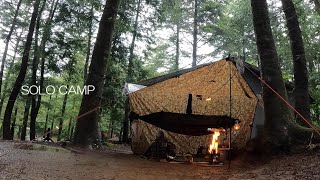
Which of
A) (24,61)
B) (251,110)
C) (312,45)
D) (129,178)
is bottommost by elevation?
(129,178)

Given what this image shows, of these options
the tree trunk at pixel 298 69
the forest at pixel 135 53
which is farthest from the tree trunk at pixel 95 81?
the tree trunk at pixel 298 69

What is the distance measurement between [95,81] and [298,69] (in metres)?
5.79

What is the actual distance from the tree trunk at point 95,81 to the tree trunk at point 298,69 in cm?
533

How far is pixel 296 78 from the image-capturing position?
8031 mm

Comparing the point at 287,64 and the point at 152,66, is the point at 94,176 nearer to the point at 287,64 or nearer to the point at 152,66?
the point at 287,64

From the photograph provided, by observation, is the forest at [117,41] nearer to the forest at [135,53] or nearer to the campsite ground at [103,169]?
the forest at [135,53]

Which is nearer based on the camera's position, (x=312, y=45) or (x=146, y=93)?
(x=146, y=93)

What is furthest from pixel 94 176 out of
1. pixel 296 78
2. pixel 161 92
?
pixel 296 78

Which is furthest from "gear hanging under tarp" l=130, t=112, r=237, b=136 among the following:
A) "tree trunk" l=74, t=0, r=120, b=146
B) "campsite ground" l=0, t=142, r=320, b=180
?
"campsite ground" l=0, t=142, r=320, b=180

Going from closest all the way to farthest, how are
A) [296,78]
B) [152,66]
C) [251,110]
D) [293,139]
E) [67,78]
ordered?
[293,139] → [296,78] → [251,110] → [67,78] → [152,66]

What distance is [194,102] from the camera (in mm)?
10289

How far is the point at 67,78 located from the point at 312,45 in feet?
43.8

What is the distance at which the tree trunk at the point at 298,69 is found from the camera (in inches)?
307

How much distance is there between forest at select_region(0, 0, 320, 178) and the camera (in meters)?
7.24
